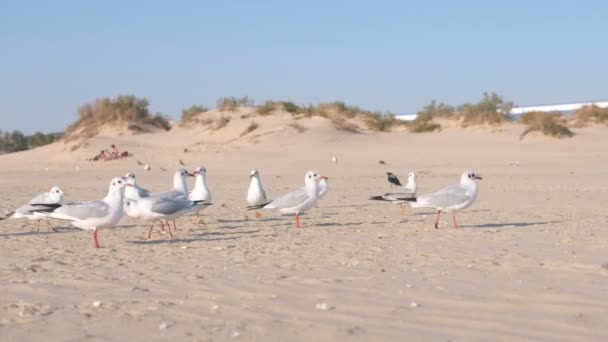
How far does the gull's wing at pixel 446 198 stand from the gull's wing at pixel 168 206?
3475 mm

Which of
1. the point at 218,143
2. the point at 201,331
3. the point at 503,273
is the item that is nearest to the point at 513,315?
the point at 503,273

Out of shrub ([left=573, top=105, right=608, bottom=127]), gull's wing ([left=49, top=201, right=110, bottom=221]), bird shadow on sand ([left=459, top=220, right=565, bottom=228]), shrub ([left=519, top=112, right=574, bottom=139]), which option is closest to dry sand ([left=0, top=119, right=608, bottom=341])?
bird shadow on sand ([left=459, top=220, right=565, bottom=228])

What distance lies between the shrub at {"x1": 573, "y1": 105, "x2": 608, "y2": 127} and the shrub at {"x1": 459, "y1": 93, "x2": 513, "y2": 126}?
144 inches

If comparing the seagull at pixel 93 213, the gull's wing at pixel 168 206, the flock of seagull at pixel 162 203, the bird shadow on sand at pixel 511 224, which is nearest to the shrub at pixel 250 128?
the flock of seagull at pixel 162 203

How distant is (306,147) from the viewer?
33438 mm

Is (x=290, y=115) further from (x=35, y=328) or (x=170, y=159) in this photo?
(x=35, y=328)

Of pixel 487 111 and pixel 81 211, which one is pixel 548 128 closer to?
pixel 487 111

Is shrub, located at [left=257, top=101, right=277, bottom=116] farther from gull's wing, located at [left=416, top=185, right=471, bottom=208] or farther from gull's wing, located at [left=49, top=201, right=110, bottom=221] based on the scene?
gull's wing, located at [left=49, top=201, right=110, bottom=221]

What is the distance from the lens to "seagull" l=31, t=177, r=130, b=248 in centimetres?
962

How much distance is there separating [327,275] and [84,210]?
3.78 meters

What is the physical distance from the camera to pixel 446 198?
11656mm

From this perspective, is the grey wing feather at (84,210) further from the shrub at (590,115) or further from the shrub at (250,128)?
the shrub at (590,115)

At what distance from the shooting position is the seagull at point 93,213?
31.6 feet

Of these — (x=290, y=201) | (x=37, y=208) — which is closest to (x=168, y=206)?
Result: (x=37, y=208)
